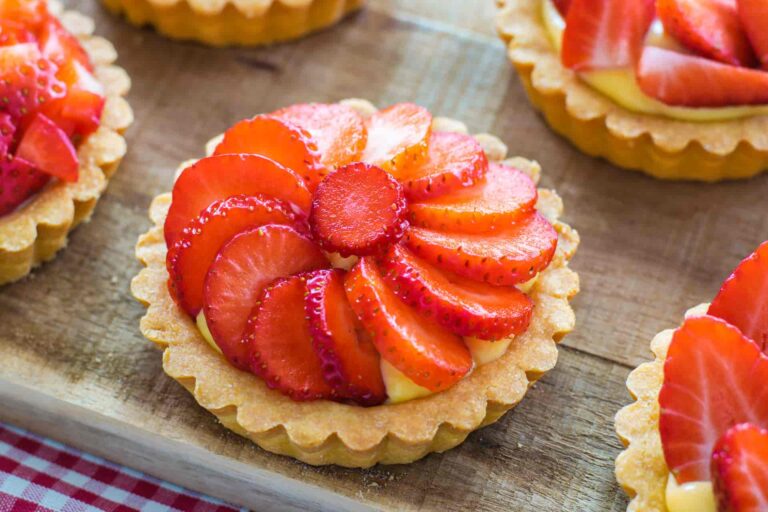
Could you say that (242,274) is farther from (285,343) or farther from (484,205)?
(484,205)

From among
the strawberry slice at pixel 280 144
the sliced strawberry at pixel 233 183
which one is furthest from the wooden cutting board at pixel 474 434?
the strawberry slice at pixel 280 144

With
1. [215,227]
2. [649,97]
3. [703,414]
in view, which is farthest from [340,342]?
[649,97]

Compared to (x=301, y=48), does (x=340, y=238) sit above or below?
above

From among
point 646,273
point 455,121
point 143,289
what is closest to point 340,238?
point 143,289

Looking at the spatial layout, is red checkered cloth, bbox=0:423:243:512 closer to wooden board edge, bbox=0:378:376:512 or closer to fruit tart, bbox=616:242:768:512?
wooden board edge, bbox=0:378:376:512

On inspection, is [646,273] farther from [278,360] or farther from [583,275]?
[278,360]

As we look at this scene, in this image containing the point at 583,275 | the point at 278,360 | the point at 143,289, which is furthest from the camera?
the point at 583,275

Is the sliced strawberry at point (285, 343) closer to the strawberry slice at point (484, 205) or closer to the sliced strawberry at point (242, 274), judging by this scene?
the sliced strawberry at point (242, 274)
